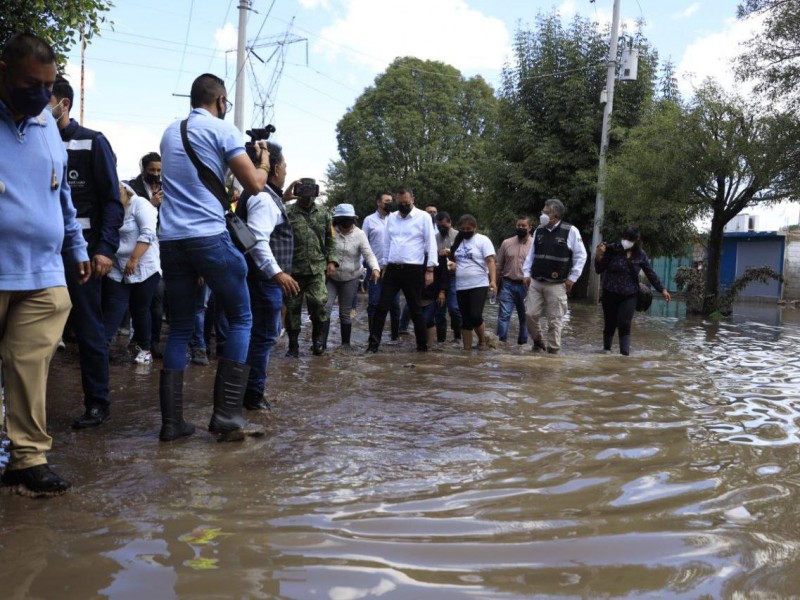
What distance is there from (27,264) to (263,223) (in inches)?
83.7

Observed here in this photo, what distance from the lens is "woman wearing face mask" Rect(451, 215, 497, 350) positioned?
9820mm

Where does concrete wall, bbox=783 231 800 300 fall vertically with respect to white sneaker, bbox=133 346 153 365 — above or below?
above

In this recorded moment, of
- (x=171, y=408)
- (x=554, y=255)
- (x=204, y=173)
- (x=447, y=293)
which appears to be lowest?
(x=171, y=408)

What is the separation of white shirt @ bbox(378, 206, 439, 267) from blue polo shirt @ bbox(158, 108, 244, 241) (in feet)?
14.9

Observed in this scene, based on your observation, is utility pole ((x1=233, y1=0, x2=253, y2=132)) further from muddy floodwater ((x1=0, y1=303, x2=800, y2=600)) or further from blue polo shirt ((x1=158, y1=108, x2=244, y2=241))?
blue polo shirt ((x1=158, y1=108, x2=244, y2=241))

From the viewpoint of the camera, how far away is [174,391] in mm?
4469

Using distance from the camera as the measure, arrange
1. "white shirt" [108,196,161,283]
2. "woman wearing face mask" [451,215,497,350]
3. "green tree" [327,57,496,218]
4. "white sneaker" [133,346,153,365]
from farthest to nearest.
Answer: "green tree" [327,57,496,218] → "woman wearing face mask" [451,215,497,350] → "white sneaker" [133,346,153,365] → "white shirt" [108,196,161,283]

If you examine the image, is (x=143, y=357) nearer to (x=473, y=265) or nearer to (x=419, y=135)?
(x=473, y=265)

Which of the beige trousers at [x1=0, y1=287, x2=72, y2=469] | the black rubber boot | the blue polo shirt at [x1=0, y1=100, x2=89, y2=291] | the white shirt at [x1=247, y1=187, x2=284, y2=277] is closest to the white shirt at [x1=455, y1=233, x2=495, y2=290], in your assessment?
the black rubber boot

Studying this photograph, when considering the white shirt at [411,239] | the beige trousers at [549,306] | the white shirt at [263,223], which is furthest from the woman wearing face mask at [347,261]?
the white shirt at [263,223]

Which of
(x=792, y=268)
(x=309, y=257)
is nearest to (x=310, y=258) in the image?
(x=309, y=257)

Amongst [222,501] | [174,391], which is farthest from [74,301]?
[222,501]

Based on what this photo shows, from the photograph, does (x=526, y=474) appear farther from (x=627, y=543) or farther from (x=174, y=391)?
(x=174, y=391)

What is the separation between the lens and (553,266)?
9.37 meters
